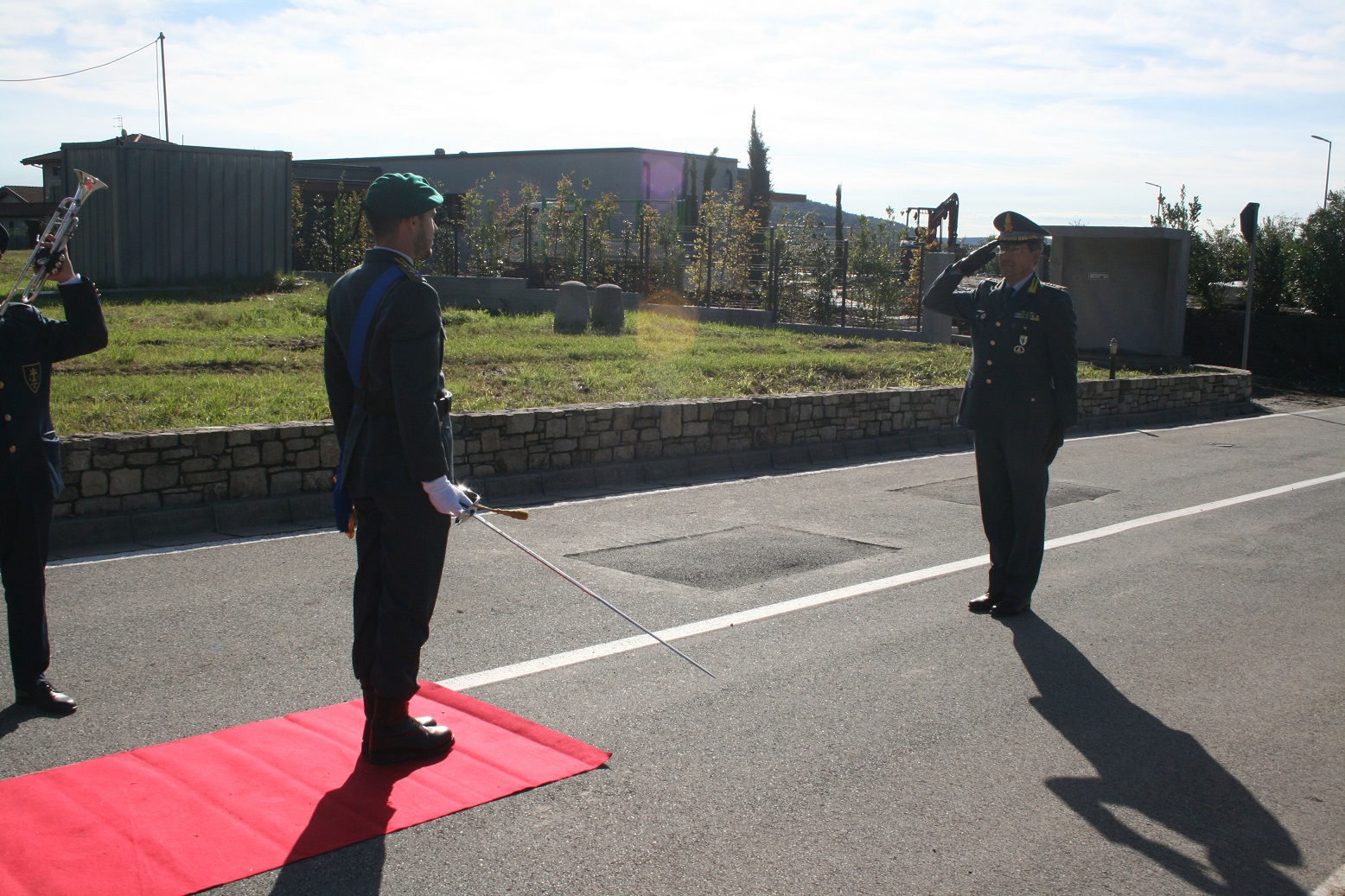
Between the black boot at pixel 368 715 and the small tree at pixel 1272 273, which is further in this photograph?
the small tree at pixel 1272 273

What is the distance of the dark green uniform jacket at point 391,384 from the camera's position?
385 cm

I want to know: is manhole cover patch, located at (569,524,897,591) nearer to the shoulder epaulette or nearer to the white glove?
the white glove

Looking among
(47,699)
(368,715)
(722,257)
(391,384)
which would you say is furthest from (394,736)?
(722,257)

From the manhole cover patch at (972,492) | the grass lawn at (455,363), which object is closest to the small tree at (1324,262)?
the grass lawn at (455,363)

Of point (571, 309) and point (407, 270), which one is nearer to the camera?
point (407, 270)

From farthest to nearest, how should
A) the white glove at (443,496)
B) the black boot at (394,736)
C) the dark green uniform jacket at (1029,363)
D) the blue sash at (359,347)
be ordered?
the dark green uniform jacket at (1029,363) → the black boot at (394,736) → the blue sash at (359,347) → the white glove at (443,496)

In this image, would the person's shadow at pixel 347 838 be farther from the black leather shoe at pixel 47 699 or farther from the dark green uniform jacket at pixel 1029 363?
the dark green uniform jacket at pixel 1029 363

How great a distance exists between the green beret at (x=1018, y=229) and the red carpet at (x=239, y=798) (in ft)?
12.1

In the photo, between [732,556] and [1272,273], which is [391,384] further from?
[1272,273]

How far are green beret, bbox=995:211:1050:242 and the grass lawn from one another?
19.2 ft

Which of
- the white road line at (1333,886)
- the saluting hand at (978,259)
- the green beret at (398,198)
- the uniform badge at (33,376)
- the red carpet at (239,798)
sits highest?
the green beret at (398,198)

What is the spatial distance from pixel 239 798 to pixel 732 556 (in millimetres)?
4270

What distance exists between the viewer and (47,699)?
4.58m

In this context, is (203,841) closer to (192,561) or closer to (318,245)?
(192,561)
